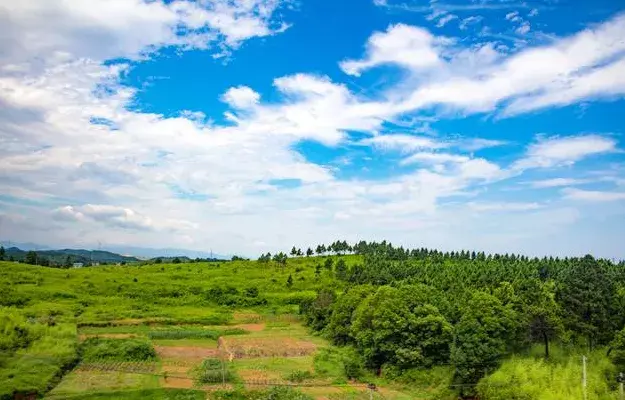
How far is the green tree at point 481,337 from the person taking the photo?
1843 inches

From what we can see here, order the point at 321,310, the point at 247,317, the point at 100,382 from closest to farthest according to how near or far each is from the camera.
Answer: the point at 100,382 < the point at 321,310 < the point at 247,317

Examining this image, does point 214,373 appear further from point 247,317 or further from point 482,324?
point 247,317

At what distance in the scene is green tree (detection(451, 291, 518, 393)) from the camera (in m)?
46.8

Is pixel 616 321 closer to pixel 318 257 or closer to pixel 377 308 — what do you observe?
pixel 377 308

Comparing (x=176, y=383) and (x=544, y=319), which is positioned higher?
(x=544, y=319)

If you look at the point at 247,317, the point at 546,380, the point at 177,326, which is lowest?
the point at 177,326

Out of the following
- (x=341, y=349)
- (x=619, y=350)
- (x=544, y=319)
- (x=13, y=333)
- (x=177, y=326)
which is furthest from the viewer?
(x=177, y=326)

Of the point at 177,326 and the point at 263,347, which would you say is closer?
the point at 263,347

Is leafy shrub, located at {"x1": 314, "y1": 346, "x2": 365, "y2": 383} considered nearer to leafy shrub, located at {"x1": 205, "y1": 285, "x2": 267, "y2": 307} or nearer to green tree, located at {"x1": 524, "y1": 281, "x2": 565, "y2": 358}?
green tree, located at {"x1": 524, "y1": 281, "x2": 565, "y2": 358}

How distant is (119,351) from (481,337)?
41.7 meters

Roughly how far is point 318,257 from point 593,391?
4539 inches

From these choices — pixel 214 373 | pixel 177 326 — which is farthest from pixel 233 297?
pixel 214 373

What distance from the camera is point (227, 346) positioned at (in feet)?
218

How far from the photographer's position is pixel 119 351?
6122cm
